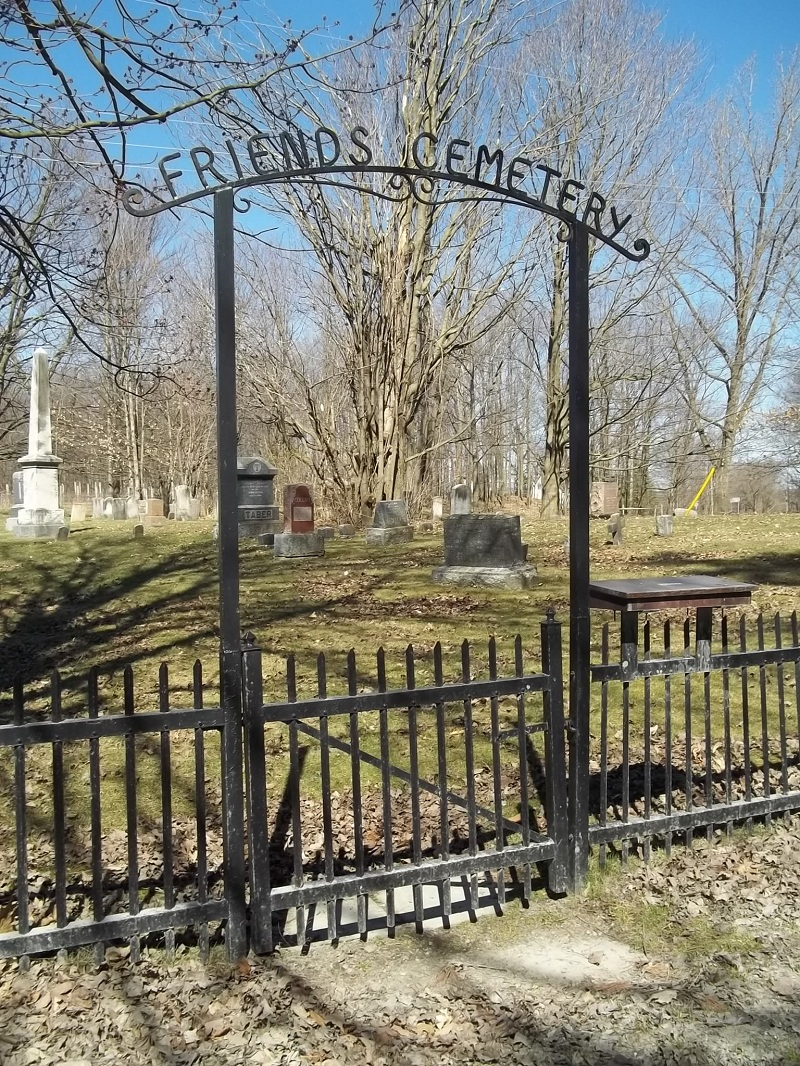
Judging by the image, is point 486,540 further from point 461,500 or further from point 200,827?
point 461,500

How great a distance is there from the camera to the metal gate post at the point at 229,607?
330 centimetres

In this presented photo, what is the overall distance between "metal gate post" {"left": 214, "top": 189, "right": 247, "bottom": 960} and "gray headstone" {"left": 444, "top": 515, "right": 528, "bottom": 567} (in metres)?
8.70

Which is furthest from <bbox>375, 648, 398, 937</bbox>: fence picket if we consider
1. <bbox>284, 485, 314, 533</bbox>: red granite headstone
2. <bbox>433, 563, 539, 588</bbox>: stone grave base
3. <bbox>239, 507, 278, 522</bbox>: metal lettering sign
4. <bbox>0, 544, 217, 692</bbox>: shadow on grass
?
<bbox>239, 507, 278, 522</bbox>: metal lettering sign

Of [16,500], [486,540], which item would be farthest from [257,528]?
[486,540]

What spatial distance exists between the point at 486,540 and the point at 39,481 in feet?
38.7

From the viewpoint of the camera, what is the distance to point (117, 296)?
8500 millimetres

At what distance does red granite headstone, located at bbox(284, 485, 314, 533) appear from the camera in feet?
52.8

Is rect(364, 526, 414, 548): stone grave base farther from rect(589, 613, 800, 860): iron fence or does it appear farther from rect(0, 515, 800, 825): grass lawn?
rect(589, 613, 800, 860): iron fence

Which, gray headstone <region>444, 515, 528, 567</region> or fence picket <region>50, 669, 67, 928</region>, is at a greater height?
gray headstone <region>444, 515, 528, 567</region>

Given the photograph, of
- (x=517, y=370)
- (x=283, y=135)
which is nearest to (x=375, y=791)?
(x=283, y=135)

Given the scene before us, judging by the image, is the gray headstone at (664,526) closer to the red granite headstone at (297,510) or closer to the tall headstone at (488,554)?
the tall headstone at (488,554)

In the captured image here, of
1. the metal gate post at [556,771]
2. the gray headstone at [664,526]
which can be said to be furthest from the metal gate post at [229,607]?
the gray headstone at [664,526]

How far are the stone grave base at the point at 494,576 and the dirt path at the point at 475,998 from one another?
7.95 m

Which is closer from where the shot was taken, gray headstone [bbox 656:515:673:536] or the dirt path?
the dirt path
